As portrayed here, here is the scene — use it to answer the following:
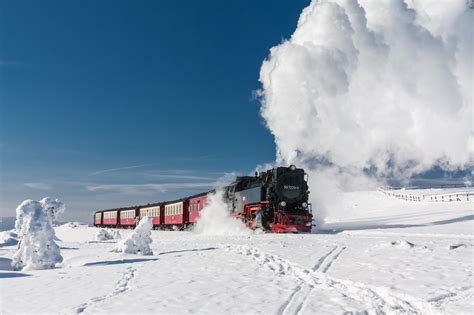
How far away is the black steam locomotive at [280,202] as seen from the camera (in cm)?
2459

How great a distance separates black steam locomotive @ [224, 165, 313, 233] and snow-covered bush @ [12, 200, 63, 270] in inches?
534

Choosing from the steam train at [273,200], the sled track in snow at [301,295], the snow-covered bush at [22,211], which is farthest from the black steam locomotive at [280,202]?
the snow-covered bush at [22,211]

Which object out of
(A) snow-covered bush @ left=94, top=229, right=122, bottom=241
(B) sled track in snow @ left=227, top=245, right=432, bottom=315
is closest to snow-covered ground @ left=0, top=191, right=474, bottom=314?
(B) sled track in snow @ left=227, top=245, right=432, bottom=315

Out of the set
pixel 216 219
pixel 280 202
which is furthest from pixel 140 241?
pixel 216 219

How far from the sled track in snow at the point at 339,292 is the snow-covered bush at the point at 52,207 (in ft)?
29.0

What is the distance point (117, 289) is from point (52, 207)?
8.50 metres

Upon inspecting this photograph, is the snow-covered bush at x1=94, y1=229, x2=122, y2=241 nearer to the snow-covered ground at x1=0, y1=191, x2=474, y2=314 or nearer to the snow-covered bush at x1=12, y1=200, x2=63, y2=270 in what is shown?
the snow-covered ground at x1=0, y1=191, x2=474, y2=314

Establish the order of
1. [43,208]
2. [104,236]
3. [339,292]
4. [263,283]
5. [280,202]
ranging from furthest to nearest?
[104,236] → [280,202] → [43,208] → [263,283] → [339,292]

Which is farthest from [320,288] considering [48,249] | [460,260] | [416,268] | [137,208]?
[137,208]

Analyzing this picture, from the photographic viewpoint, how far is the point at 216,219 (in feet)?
106

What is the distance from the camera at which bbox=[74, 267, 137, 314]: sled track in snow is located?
24.7 ft

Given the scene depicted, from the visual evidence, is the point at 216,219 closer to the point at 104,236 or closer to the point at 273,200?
the point at 273,200

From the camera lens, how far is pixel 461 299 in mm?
7750

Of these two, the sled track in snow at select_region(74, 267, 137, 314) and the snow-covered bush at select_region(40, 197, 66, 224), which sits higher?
the snow-covered bush at select_region(40, 197, 66, 224)
